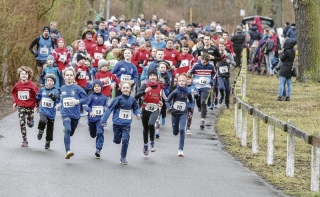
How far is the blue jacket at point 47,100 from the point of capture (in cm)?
1530

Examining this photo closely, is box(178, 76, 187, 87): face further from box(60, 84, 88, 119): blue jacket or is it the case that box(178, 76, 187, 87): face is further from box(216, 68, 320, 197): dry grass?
box(60, 84, 88, 119): blue jacket

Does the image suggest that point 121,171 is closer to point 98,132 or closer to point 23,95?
point 98,132

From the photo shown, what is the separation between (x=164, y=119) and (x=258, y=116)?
4.99 meters

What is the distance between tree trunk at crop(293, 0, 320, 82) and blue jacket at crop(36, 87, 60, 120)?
53.3ft

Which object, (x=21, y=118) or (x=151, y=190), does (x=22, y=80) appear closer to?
(x=21, y=118)

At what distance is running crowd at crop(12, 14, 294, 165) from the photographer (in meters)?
14.7

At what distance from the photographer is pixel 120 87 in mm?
14680

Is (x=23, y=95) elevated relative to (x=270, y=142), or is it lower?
elevated

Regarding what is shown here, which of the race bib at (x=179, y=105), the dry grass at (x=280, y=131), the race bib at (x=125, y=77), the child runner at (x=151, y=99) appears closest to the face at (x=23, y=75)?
the child runner at (x=151, y=99)

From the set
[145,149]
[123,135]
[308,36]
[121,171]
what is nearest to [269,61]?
[308,36]

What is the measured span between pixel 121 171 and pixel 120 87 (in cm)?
194

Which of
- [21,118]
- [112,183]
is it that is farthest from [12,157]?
[112,183]

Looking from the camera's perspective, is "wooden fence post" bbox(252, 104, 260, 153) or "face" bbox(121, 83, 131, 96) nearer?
"face" bbox(121, 83, 131, 96)

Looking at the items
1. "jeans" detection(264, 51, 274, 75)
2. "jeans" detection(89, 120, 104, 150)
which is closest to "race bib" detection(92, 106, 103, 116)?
"jeans" detection(89, 120, 104, 150)
